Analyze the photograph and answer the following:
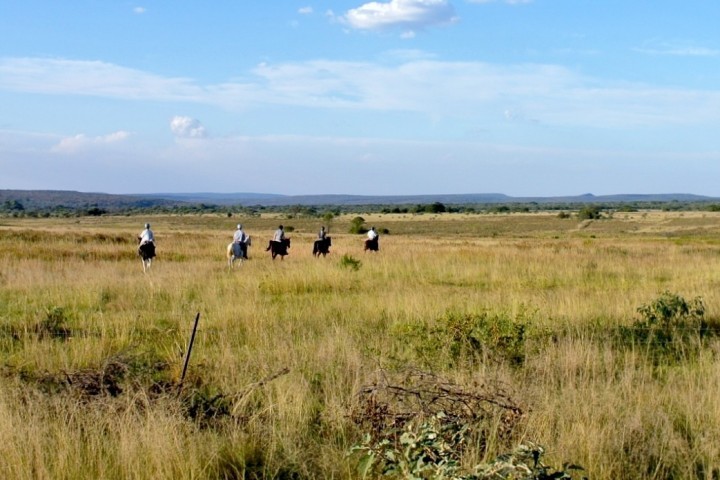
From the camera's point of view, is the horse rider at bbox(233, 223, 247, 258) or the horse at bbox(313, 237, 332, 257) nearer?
the horse rider at bbox(233, 223, 247, 258)

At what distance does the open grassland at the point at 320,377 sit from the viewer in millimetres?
4914

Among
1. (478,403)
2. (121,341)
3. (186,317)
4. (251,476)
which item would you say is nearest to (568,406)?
(478,403)

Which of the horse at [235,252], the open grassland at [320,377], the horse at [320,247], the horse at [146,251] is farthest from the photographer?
the horse at [320,247]

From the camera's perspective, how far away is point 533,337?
9086 millimetres

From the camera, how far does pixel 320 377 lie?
7.18m

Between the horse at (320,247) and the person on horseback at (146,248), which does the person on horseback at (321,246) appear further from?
the person on horseback at (146,248)

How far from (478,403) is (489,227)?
72123mm

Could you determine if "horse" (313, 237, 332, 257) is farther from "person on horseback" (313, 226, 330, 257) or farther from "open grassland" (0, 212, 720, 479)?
"open grassland" (0, 212, 720, 479)

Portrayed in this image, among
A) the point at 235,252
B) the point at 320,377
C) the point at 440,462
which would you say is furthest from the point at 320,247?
the point at 440,462

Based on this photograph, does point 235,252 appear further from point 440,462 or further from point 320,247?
point 440,462

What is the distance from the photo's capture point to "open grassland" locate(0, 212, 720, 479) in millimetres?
4914

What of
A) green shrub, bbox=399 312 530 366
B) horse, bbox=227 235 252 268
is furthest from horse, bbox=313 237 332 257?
green shrub, bbox=399 312 530 366

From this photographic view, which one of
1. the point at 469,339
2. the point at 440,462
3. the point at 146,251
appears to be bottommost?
the point at 469,339

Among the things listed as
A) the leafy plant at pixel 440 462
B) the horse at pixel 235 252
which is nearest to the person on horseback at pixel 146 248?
the horse at pixel 235 252
